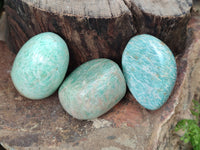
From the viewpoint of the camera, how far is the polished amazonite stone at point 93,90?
4.25ft

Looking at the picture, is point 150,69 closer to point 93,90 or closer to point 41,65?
point 93,90

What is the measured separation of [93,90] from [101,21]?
39 centimetres

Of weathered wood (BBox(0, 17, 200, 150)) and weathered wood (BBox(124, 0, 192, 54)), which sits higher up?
weathered wood (BBox(124, 0, 192, 54))

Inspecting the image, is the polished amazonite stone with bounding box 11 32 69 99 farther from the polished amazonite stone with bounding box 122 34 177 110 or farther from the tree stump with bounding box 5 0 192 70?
the polished amazonite stone with bounding box 122 34 177 110

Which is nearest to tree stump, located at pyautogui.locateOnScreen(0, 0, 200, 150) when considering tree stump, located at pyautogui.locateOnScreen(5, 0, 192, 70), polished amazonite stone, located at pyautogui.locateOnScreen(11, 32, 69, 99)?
tree stump, located at pyautogui.locateOnScreen(5, 0, 192, 70)

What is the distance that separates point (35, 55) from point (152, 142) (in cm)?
84

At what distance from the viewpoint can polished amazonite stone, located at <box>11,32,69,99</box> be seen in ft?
4.23

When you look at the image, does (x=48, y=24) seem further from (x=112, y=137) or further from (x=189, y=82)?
(x=189, y=82)

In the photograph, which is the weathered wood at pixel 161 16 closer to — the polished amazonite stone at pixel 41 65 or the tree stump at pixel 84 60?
the tree stump at pixel 84 60

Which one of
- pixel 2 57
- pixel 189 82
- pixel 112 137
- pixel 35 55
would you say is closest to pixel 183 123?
pixel 189 82

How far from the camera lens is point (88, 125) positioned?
1.37 metres

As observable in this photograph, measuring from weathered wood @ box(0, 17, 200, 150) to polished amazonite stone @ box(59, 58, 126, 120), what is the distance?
8 centimetres

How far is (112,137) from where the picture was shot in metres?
1.30

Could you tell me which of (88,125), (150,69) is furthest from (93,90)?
(150,69)
